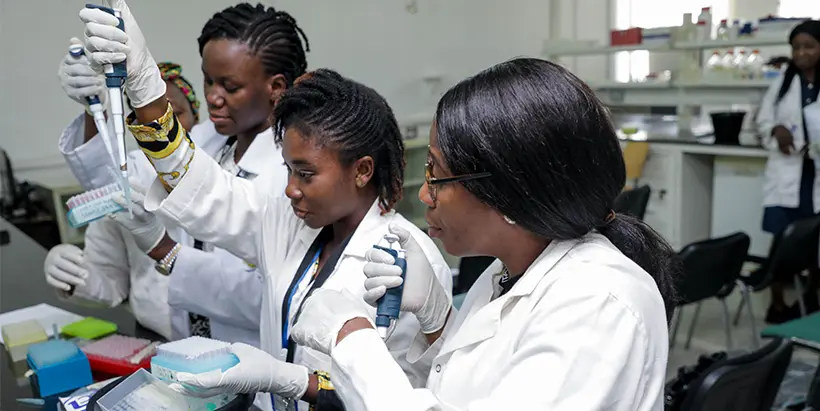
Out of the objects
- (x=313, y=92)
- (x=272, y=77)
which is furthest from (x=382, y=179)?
(x=272, y=77)

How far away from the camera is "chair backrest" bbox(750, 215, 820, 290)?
2.92 meters

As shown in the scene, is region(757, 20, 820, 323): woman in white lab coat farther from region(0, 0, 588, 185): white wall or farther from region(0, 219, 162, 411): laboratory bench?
region(0, 219, 162, 411): laboratory bench

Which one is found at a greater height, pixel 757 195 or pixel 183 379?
pixel 183 379

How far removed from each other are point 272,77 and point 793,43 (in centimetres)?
323

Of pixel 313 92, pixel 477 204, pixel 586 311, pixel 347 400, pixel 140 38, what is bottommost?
pixel 347 400

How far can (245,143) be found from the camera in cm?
163

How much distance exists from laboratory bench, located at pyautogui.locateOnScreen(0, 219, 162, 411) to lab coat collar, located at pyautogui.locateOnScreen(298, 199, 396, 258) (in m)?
0.53

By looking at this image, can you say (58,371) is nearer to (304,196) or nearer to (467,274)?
(304,196)

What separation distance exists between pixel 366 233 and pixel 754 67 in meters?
4.64

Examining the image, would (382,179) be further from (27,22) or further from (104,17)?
(27,22)

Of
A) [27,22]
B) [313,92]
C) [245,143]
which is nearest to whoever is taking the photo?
[313,92]

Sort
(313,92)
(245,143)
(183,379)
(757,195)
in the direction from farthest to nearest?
(757,195)
(245,143)
(313,92)
(183,379)

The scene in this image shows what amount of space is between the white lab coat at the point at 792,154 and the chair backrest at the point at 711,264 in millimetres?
1085

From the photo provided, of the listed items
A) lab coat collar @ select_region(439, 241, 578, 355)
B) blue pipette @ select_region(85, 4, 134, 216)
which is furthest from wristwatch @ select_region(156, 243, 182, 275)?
lab coat collar @ select_region(439, 241, 578, 355)
